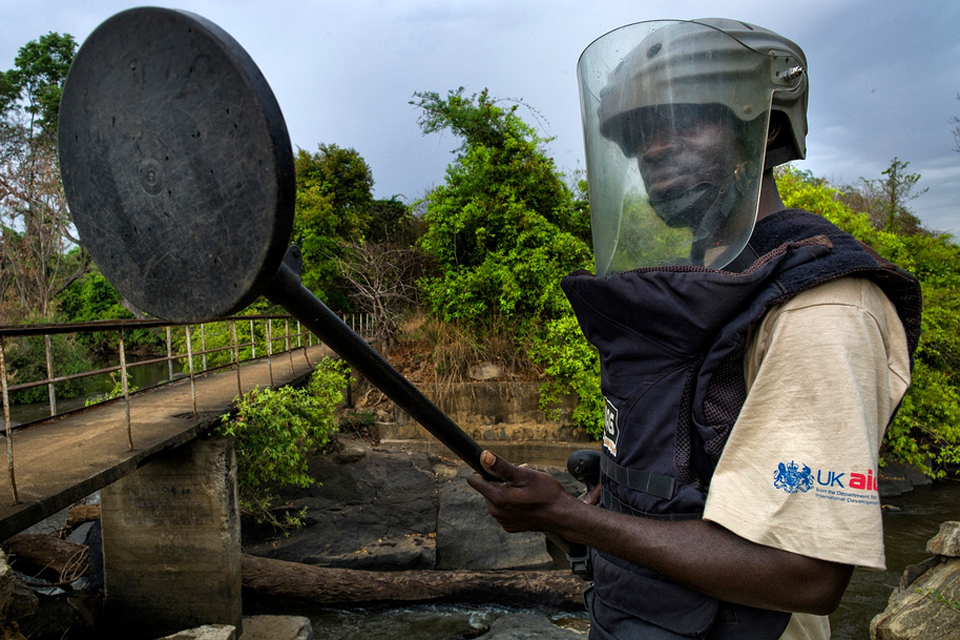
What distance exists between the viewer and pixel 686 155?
1.22 meters

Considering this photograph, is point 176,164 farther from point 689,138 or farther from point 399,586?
point 399,586

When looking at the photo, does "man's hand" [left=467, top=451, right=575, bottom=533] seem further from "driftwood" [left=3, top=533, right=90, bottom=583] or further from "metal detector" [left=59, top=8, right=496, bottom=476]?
"driftwood" [left=3, top=533, right=90, bottom=583]

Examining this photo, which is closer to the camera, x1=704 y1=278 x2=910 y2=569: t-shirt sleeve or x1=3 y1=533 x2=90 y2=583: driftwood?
x1=704 y1=278 x2=910 y2=569: t-shirt sleeve

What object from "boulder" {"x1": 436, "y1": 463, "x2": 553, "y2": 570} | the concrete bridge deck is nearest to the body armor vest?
the concrete bridge deck

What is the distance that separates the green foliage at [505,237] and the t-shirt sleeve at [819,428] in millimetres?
9125

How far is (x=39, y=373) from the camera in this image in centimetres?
1658

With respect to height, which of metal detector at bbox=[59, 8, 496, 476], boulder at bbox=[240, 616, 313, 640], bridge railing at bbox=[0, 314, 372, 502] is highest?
metal detector at bbox=[59, 8, 496, 476]

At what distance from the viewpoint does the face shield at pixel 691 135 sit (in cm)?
120

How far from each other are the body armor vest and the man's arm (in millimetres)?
76

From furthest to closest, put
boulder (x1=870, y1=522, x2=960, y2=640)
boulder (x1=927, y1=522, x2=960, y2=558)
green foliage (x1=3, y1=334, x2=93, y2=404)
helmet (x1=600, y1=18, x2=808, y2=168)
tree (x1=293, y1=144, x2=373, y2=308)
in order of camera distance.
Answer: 1. green foliage (x1=3, y1=334, x2=93, y2=404)
2. tree (x1=293, y1=144, x2=373, y2=308)
3. boulder (x1=927, y1=522, x2=960, y2=558)
4. boulder (x1=870, y1=522, x2=960, y2=640)
5. helmet (x1=600, y1=18, x2=808, y2=168)

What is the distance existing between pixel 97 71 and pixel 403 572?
6490mm

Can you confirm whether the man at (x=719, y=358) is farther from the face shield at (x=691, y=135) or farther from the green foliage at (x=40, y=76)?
the green foliage at (x=40, y=76)

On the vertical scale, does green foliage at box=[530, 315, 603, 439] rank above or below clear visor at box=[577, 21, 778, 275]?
below

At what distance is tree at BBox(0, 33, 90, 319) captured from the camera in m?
17.4
